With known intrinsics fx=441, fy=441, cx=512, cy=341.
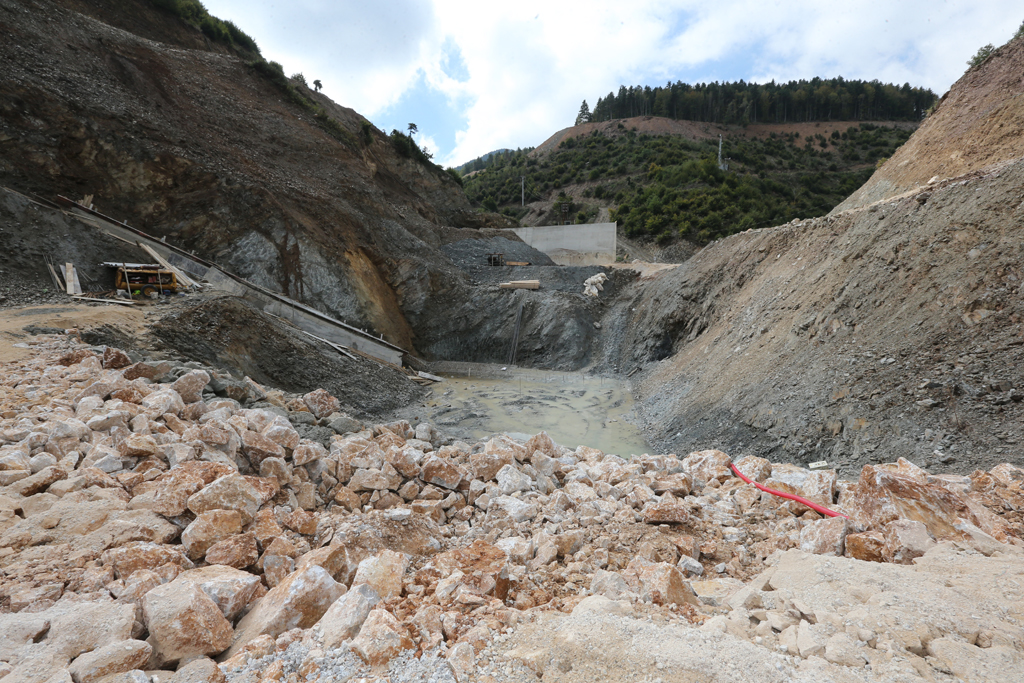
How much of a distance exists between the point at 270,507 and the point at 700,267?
1567 centimetres

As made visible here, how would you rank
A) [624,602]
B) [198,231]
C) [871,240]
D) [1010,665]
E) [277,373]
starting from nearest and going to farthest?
[1010,665] < [624,602] < [871,240] < [277,373] < [198,231]

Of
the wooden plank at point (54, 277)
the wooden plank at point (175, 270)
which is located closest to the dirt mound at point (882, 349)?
the wooden plank at point (175, 270)

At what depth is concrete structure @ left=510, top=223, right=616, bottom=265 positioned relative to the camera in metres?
28.4

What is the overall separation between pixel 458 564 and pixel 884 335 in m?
7.76

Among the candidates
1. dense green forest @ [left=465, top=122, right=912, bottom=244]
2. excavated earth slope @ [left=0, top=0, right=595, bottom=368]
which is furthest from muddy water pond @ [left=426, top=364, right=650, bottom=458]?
dense green forest @ [left=465, top=122, right=912, bottom=244]

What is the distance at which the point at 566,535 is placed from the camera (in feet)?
10.7

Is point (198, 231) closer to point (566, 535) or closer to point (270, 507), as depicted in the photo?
point (270, 507)

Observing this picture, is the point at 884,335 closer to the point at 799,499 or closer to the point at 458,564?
the point at 799,499

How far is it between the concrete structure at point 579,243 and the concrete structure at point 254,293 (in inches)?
649

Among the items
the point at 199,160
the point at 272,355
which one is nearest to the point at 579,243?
the point at 199,160

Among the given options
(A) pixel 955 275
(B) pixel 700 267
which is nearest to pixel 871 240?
(A) pixel 955 275

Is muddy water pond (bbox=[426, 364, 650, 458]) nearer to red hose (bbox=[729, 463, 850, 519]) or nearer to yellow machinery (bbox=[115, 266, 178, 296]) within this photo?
red hose (bbox=[729, 463, 850, 519])

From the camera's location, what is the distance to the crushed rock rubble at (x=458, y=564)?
200cm

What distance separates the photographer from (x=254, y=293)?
14297 mm
